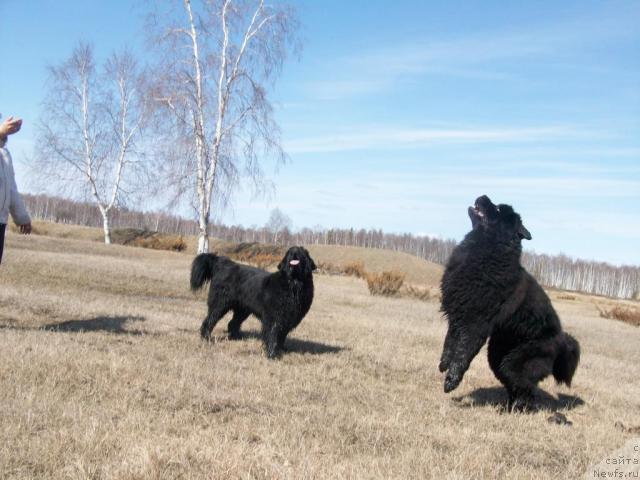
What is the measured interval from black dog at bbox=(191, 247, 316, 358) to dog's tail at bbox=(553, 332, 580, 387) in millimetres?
3527

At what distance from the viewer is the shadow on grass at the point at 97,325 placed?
862cm

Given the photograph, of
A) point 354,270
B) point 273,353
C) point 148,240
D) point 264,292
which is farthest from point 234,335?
point 148,240

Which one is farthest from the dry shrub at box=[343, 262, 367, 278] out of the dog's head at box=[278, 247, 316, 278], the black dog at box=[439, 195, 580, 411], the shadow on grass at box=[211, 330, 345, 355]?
the black dog at box=[439, 195, 580, 411]

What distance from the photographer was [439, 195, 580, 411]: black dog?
237 inches

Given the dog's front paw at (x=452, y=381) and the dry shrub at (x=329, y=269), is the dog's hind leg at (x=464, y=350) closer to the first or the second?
the dog's front paw at (x=452, y=381)

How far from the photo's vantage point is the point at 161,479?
11.4ft

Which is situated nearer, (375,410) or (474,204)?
(375,410)

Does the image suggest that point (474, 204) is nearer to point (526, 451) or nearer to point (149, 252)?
point (526, 451)

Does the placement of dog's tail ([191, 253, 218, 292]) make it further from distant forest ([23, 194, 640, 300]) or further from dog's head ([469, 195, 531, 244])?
distant forest ([23, 194, 640, 300])

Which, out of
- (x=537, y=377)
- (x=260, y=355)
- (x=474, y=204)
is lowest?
(x=260, y=355)

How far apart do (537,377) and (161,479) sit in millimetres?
4375

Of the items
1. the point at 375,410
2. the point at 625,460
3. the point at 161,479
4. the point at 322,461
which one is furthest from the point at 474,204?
the point at 161,479

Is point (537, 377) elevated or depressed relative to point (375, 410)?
elevated

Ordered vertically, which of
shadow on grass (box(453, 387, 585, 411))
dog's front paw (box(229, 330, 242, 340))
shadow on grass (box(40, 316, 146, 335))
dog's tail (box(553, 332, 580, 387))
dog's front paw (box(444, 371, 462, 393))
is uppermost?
dog's tail (box(553, 332, 580, 387))
